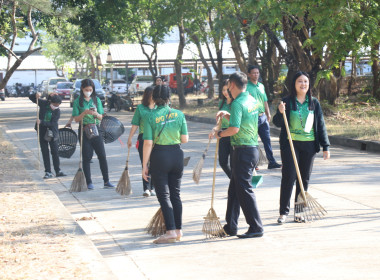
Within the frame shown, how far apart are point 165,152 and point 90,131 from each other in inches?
161

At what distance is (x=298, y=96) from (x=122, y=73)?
77.5 meters

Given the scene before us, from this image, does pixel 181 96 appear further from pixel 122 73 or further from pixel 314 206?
pixel 122 73

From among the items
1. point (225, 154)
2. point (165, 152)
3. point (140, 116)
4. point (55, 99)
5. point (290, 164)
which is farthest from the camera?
point (55, 99)

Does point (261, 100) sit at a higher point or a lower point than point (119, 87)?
higher

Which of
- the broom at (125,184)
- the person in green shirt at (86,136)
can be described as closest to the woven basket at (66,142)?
the person in green shirt at (86,136)

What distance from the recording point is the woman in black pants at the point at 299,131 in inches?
299

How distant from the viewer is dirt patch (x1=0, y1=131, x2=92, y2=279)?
17.7 feet

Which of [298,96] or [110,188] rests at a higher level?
[298,96]

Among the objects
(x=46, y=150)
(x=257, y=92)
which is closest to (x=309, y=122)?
(x=257, y=92)

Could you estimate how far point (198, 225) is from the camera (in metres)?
7.75

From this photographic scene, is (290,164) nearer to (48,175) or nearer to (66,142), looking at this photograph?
(48,175)

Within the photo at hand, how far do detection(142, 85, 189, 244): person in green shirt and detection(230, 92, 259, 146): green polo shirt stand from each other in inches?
22.1

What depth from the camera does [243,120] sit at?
6.84 metres

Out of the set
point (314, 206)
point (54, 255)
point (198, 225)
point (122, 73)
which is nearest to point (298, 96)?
point (314, 206)
